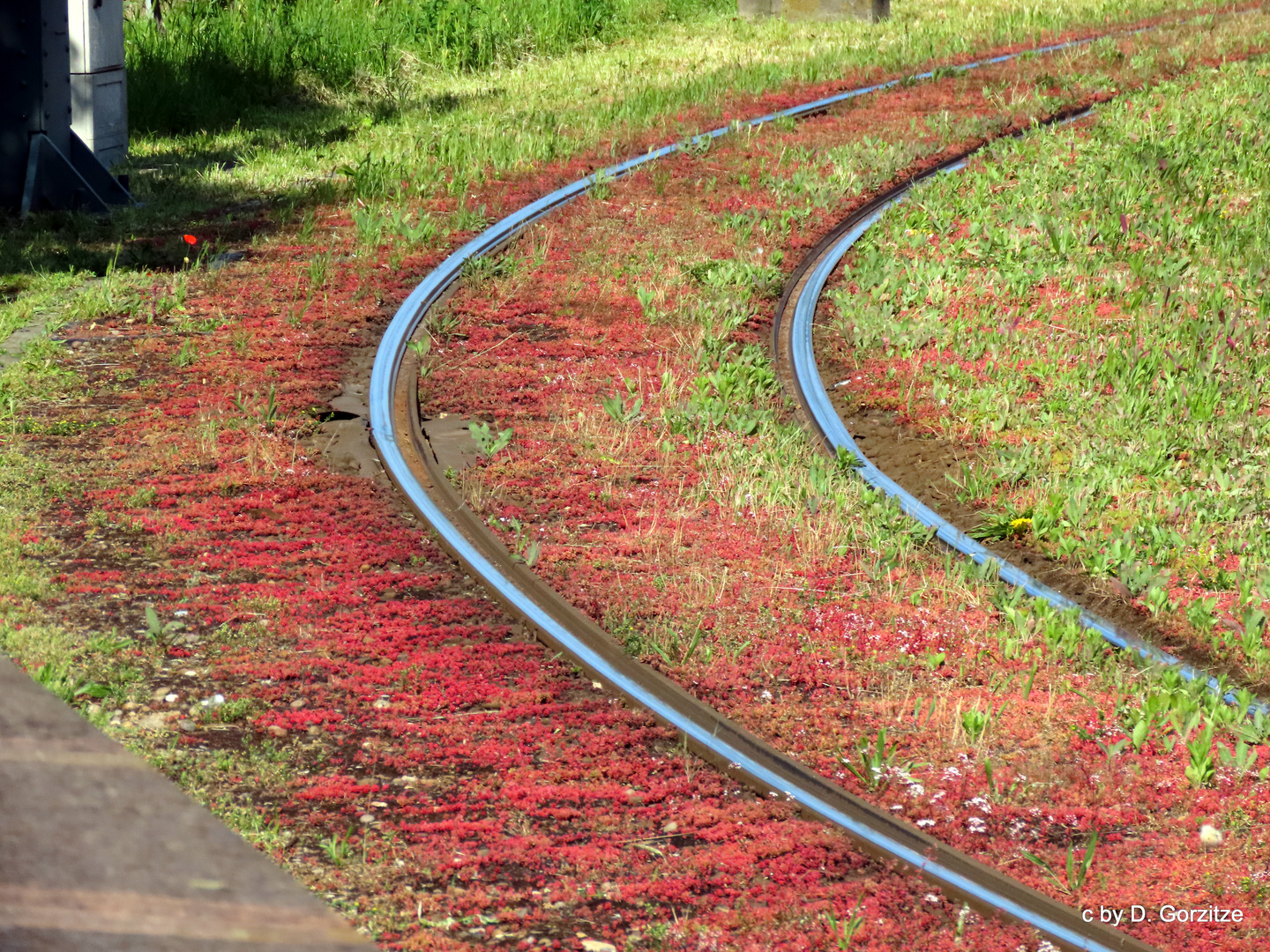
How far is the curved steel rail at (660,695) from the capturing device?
3959 millimetres

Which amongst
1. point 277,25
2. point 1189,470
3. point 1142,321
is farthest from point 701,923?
point 277,25

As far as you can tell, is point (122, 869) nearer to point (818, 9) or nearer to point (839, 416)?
point (839, 416)

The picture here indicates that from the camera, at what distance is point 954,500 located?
6941mm

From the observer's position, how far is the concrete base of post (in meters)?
20.3

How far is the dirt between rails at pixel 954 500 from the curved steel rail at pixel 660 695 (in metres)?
0.40

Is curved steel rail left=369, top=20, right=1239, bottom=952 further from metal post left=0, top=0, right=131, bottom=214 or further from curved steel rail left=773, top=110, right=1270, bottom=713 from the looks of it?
metal post left=0, top=0, right=131, bottom=214

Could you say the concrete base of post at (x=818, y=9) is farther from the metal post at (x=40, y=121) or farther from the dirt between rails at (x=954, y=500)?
the dirt between rails at (x=954, y=500)

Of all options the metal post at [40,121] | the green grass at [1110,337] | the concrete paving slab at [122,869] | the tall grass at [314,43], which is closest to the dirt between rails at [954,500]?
the green grass at [1110,337]

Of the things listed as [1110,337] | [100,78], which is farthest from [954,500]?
[100,78]

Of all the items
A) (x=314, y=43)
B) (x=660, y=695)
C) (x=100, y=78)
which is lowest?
(x=660, y=695)

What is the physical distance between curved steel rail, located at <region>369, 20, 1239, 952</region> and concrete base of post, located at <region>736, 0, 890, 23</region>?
1401cm

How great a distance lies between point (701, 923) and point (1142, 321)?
6057 mm

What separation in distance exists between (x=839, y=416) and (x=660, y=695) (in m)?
3.12

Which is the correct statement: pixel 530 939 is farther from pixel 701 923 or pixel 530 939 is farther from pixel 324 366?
pixel 324 366
